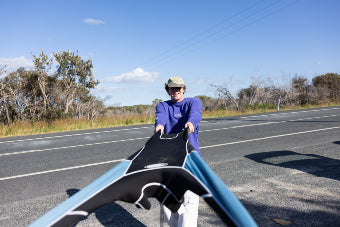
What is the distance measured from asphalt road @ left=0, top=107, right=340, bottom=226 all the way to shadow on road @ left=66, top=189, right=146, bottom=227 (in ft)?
0.04

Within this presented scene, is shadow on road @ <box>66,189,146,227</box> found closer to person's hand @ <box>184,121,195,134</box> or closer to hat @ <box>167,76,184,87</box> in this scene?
person's hand @ <box>184,121,195,134</box>

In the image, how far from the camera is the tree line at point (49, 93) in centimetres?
1877

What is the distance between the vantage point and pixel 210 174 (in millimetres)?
2203

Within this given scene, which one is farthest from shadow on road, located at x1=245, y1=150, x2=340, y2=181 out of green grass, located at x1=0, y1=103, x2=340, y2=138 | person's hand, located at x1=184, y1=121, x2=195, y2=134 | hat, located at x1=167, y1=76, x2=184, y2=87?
green grass, located at x1=0, y1=103, x2=340, y2=138

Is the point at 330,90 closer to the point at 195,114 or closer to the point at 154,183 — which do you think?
the point at 195,114

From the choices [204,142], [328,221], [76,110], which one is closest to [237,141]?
[204,142]

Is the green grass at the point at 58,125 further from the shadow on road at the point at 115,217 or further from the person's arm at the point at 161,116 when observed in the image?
the person's arm at the point at 161,116

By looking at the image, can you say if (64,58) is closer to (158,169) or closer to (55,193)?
(55,193)

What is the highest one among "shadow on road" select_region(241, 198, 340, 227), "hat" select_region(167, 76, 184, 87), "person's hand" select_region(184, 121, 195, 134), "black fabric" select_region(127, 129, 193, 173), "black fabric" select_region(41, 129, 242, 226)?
"hat" select_region(167, 76, 184, 87)

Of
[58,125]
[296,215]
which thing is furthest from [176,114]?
[58,125]

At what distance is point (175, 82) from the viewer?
319 cm

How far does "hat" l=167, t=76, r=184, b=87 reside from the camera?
318 cm

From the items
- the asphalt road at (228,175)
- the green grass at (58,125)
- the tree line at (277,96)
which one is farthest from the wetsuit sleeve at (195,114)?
the tree line at (277,96)

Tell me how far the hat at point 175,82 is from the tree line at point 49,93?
1739 cm
